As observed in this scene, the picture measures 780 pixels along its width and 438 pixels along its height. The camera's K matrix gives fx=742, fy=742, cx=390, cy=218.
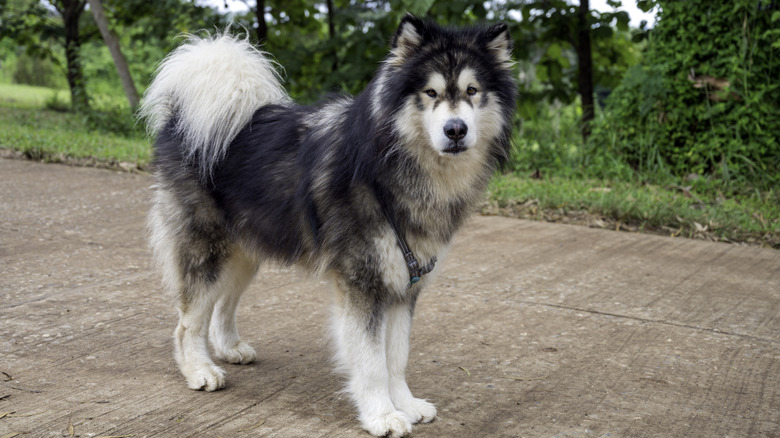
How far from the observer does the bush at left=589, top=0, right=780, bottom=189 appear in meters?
7.60

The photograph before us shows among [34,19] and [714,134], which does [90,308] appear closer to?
[714,134]

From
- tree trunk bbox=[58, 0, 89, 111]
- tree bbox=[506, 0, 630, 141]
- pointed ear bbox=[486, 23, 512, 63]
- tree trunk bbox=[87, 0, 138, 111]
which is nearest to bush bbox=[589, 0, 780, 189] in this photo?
tree bbox=[506, 0, 630, 141]

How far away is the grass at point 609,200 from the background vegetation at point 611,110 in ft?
0.05

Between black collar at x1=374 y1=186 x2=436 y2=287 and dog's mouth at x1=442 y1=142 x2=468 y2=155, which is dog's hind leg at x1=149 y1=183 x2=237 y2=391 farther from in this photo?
dog's mouth at x1=442 y1=142 x2=468 y2=155

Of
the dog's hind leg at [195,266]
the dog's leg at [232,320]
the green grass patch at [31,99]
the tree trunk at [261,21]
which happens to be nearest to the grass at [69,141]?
the tree trunk at [261,21]

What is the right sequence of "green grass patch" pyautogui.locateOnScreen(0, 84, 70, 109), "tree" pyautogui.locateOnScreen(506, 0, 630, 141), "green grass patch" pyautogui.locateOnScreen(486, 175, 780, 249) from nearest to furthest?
"green grass patch" pyautogui.locateOnScreen(486, 175, 780, 249) → "tree" pyautogui.locateOnScreen(506, 0, 630, 141) → "green grass patch" pyautogui.locateOnScreen(0, 84, 70, 109)

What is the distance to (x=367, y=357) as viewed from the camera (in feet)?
10.3

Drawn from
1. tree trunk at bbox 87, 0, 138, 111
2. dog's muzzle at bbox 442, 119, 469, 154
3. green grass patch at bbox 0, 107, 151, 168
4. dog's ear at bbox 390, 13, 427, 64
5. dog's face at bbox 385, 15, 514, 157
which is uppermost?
tree trunk at bbox 87, 0, 138, 111

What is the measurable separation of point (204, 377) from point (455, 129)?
5.39ft

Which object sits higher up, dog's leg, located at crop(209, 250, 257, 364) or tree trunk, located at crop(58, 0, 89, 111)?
tree trunk, located at crop(58, 0, 89, 111)

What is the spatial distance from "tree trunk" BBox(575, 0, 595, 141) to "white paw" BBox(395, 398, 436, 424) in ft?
21.0

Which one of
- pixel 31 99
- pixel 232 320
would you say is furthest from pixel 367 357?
pixel 31 99

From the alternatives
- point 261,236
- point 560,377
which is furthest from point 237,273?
point 560,377

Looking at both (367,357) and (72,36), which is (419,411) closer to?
(367,357)
